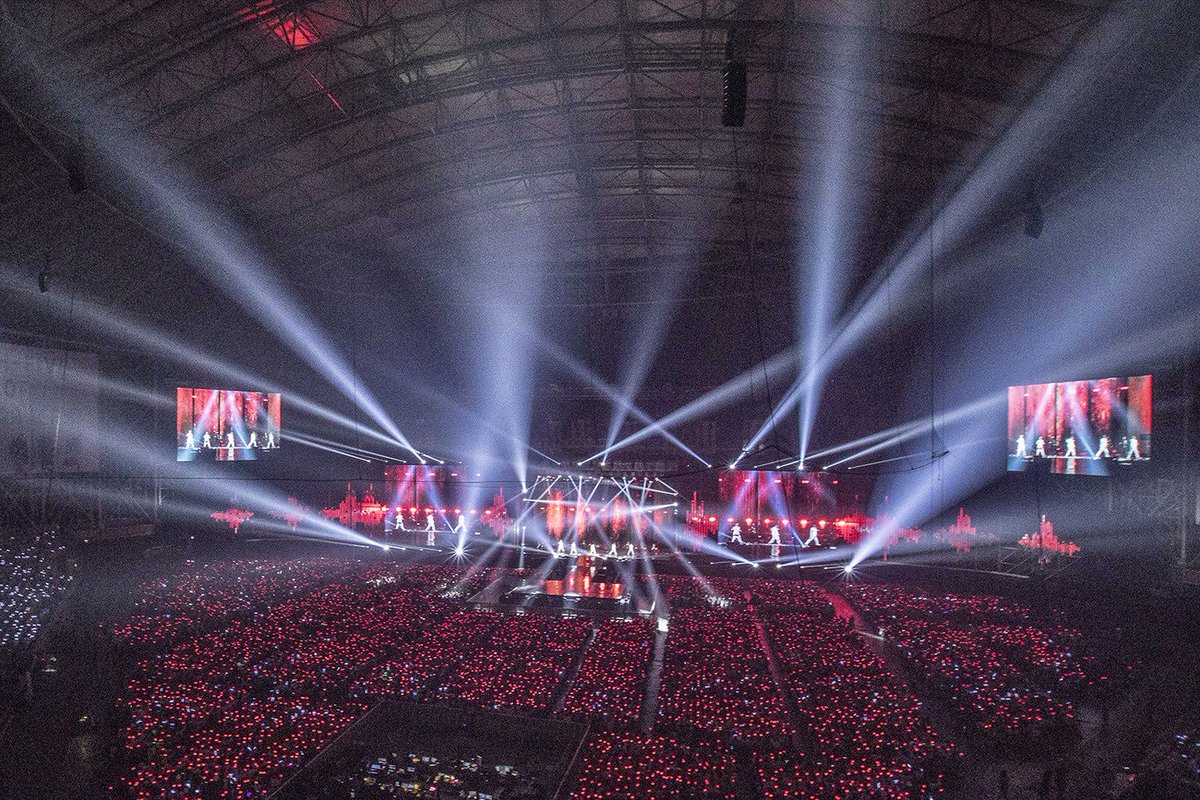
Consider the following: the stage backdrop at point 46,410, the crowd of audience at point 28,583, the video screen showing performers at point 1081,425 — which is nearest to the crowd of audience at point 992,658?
the video screen showing performers at point 1081,425

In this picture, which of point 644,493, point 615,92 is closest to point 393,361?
point 644,493

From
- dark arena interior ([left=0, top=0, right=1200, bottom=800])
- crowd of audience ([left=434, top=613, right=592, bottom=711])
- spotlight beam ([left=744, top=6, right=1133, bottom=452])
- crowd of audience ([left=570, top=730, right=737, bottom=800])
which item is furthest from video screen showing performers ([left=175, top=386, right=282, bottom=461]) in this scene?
crowd of audience ([left=570, top=730, right=737, bottom=800])

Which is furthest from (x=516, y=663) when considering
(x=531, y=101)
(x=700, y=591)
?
(x=531, y=101)

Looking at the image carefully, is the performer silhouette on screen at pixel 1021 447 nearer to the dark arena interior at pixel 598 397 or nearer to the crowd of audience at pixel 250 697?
the dark arena interior at pixel 598 397

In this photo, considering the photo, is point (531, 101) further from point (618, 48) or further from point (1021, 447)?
point (1021, 447)

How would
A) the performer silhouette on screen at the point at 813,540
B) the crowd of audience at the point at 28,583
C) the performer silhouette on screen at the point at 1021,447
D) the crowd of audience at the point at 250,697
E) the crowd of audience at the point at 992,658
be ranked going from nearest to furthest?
the crowd of audience at the point at 250,697 → the crowd of audience at the point at 992,658 → the crowd of audience at the point at 28,583 → the performer silhouette on screen at the point at 1021,447 → the performer silhouette on screen at the point at 813,540

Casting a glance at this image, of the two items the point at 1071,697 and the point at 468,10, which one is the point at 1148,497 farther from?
the point at 468,10
